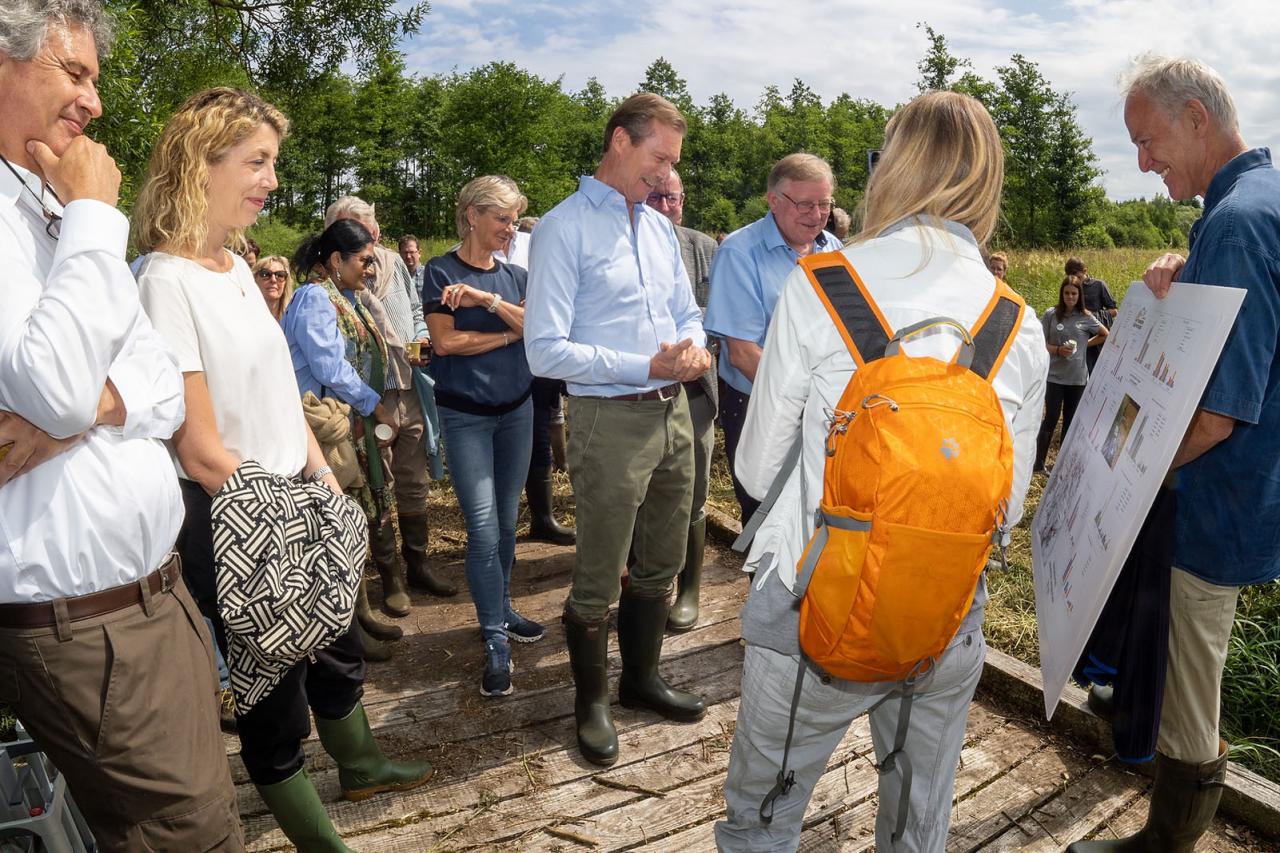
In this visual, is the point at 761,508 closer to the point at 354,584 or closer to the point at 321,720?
the point at 354,584

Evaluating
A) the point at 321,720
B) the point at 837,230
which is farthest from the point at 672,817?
the point at 837,230

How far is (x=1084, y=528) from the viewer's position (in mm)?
2408

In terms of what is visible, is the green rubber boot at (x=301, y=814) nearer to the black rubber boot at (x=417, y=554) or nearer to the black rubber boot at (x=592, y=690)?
the black rubber boot at (x=592, y=690)

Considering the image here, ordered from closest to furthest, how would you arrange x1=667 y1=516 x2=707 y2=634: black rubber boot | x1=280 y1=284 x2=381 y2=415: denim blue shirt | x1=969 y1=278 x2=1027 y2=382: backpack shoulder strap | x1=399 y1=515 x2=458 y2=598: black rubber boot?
x1=969 y1=278 x2=1027 y2=382: backpack shoulder strap
x1=280 y1=284 x2=381 y2=415: denim blue shirt
x1=667 y1=516 x2=707 y2=634: black rubber boot
x1=399 y1=515 x2=458 y2=598: black rubber boot

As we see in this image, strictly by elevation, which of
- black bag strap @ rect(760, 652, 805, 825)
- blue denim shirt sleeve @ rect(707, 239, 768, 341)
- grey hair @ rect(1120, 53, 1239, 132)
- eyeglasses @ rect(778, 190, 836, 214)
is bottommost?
black bag strap @ rect(760, 652, 805, 825)

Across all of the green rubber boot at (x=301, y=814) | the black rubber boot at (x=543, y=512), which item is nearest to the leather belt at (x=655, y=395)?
the green rubber boot at (x=301, y=814)

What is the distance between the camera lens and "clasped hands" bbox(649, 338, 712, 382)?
117 inches

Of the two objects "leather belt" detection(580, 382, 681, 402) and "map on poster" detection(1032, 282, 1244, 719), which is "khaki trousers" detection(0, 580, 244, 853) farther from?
"map on poster" detection(1032, 282, 1244, 719)

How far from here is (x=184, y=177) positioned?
223 cm

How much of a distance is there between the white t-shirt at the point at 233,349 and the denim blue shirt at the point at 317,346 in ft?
5.49

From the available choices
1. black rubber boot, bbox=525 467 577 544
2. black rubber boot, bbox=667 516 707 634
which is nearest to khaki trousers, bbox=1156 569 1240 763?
black rubber boot, bbox=667 516 707 634

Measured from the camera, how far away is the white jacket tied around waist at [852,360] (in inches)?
72.6

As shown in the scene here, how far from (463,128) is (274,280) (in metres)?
55.0

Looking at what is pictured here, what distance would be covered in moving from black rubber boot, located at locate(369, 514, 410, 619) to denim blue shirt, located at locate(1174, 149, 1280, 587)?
379 cm
